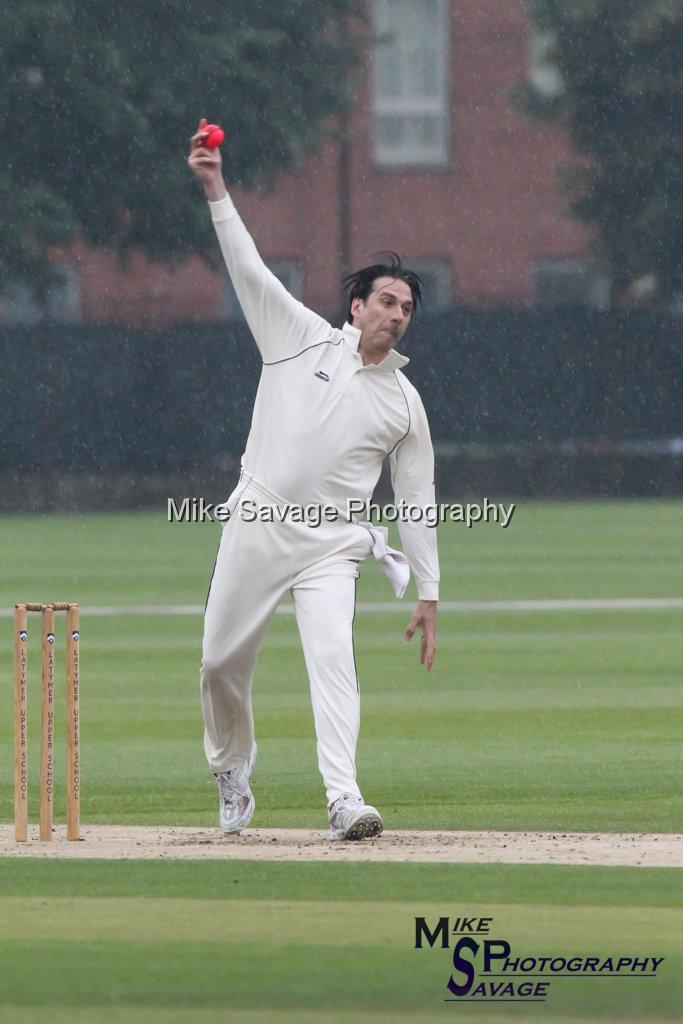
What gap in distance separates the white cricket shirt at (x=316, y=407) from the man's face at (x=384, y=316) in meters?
0.05

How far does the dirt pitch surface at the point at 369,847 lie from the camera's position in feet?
24.8

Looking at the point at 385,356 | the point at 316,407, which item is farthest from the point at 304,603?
the point at 385,356

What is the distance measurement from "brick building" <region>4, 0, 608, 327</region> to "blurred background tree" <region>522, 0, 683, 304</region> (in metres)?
2.81

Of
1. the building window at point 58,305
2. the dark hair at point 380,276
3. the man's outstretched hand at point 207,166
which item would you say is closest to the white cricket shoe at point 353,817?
the dark hair at point 380,276

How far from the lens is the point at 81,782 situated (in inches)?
381

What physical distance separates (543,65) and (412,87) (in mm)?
5243

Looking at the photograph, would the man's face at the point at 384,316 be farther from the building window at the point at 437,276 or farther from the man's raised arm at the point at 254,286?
the building window at the point at 437,276

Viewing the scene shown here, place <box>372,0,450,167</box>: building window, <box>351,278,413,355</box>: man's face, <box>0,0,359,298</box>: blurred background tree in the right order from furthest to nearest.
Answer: <box>372,0,450,167</box>: building window < <box>0,0,359,298</box>: blurred background tree < <box>351,278,413,355</box>: man's face

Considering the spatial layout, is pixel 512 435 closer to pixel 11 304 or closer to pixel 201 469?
pixel 201 469

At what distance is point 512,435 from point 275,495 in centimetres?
2618

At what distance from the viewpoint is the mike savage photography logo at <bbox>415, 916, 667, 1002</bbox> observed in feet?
18.5

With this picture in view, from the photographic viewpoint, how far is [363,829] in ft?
25.6

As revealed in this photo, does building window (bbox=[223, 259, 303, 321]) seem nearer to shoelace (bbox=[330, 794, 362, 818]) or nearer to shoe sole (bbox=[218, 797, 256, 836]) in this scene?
shoe sole (bbox=[218, 797, 256, 836])

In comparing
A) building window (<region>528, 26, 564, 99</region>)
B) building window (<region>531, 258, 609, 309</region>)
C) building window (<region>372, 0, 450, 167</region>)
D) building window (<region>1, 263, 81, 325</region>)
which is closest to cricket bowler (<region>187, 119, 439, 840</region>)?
building window (<region>528, 26, 564, 99</region>)
